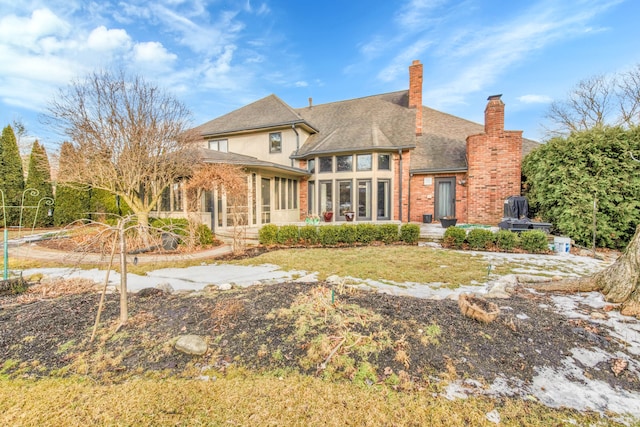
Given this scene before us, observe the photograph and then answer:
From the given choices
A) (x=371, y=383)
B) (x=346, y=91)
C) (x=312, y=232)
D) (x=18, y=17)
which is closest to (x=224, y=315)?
(x=371, y=383)

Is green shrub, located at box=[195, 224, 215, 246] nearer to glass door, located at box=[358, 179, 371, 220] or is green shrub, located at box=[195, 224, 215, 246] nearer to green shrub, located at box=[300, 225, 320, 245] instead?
green shrub, located at box=[300, 225, 320, 245]

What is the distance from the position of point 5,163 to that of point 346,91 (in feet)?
62.8

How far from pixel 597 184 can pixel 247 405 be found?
1105 cm

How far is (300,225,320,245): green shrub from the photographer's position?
8688 millimetres

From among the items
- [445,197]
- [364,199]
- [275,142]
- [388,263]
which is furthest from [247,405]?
[275,142]

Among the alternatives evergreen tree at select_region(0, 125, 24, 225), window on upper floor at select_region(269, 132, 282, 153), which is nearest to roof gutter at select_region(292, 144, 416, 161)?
window on upper floor at select_region(269, 132, 282, 153)

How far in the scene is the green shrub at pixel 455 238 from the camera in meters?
8.33

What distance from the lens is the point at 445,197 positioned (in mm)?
13273

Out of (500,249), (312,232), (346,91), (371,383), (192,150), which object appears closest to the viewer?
(371,383)

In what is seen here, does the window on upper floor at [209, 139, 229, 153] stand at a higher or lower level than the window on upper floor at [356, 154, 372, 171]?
higher

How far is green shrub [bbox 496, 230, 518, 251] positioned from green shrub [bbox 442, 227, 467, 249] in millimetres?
884

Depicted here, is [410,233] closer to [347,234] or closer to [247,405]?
[347,234]

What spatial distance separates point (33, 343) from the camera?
247 centimetres

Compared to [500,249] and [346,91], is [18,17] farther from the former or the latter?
[346,91]
